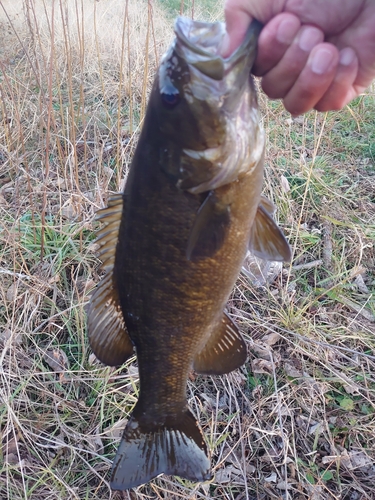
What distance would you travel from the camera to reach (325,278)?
323cm

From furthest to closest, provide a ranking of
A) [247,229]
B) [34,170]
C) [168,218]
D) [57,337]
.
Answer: [34,170] < [57,337] < [247,229] < [168,218]

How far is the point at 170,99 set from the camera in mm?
1199

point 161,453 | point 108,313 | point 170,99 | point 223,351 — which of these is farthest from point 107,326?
point 170,99

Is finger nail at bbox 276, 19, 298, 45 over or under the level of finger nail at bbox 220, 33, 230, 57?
over

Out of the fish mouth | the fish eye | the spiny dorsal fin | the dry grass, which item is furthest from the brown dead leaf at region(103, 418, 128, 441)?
the fish mouth

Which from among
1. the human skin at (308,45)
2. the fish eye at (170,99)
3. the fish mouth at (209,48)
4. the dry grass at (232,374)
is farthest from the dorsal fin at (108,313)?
the dry grass at (232,374)

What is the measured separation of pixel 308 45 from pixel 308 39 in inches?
0.8

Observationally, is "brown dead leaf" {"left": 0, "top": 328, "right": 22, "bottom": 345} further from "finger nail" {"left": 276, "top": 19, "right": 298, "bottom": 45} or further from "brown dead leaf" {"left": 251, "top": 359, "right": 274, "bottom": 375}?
"finger nail" {"left": 276, "top": 19, "right": 298, "bottom": 45}

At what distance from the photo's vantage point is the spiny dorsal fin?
1612 millimetres

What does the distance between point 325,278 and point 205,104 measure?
240 cm

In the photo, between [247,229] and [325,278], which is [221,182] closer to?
[247,229]

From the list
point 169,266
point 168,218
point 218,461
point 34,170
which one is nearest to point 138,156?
point 168,218

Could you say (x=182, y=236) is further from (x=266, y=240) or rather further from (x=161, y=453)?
(x=161, y=453)

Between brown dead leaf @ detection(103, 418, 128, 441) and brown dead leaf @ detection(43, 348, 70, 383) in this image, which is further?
brown dead leaf @ detection(43, 348, 70, 383)
